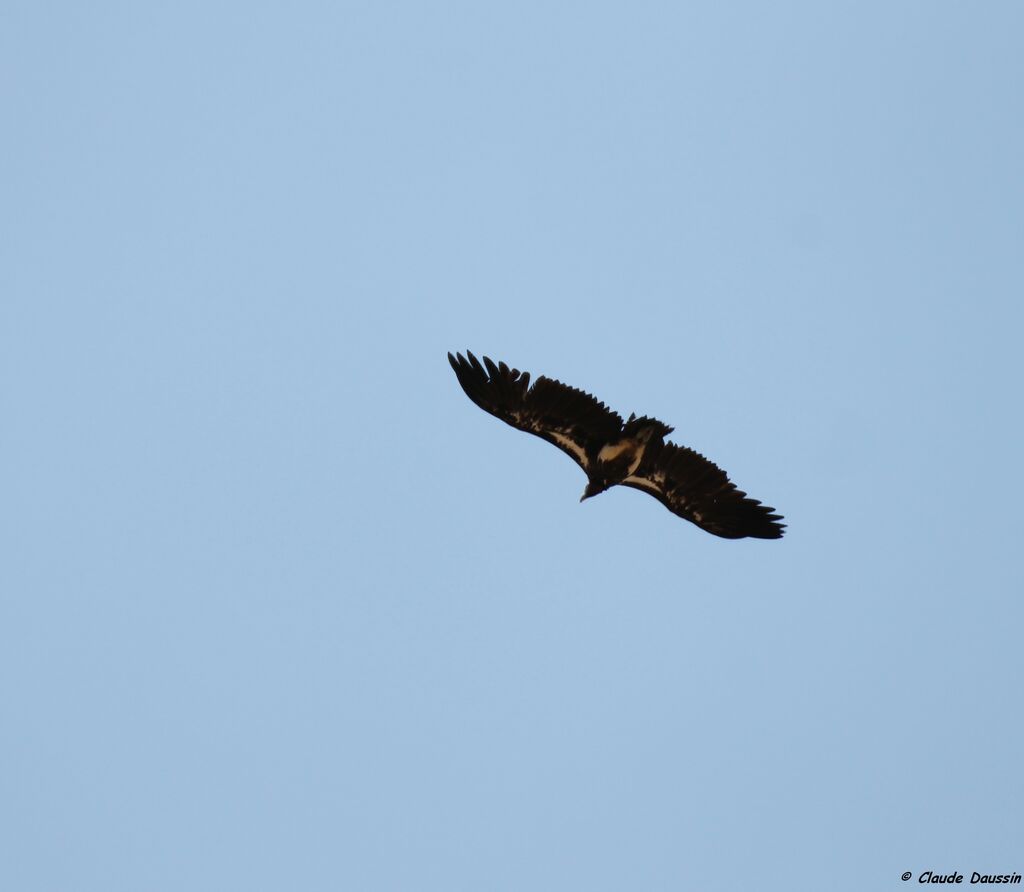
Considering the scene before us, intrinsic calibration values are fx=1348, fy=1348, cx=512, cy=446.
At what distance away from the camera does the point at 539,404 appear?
20328 mm

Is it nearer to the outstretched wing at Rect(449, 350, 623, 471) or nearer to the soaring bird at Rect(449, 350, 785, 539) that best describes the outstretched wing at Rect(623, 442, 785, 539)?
the soaring bird at Rect(449, 350, 785, 539)

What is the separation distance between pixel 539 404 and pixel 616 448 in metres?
1.47

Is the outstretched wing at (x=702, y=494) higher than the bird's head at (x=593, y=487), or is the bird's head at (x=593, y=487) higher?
the outstretched wing at (x=702, y=494)

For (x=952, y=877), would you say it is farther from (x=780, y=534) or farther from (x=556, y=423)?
(x=556, y=423)

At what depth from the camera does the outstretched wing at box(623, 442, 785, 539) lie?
2152cm

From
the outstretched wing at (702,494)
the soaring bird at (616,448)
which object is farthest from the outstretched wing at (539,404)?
the outstretched wing at (702,494)

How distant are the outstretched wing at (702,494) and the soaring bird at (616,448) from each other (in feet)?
0.05

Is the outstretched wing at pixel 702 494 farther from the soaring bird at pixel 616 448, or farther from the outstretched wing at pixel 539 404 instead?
the outstretched wing at pixel 539 404

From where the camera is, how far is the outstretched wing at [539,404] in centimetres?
2011

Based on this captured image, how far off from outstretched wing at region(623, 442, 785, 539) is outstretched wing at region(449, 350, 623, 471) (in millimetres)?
1299

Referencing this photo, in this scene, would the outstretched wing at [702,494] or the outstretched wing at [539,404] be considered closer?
the outstretched wing at [539,404]

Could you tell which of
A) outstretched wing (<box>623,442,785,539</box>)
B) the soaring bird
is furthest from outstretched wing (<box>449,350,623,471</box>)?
outstretched wing (<box>623,442,785,539</box>)

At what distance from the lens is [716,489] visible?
21.7 m

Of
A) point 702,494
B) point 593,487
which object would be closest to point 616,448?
point 593,487
